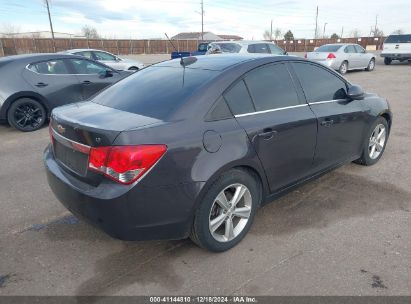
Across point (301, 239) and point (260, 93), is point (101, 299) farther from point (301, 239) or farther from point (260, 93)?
point (260, 93)

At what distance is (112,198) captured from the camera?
7.95 ft

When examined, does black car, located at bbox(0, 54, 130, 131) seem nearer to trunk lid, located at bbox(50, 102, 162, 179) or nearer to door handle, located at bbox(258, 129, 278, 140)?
trunk lid, located at bbox(50, 102, 162, 179)

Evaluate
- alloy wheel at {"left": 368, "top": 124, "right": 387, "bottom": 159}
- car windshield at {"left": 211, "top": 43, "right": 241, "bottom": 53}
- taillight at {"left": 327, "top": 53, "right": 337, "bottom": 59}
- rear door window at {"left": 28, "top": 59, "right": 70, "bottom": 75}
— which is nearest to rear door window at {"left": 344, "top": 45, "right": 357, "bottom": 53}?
taillight at {"left": 327, "top": 53, "right": 337, "bottom": 59}

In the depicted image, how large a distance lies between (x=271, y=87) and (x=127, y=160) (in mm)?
1625

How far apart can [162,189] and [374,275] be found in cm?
174

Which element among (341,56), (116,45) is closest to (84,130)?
(341,56)

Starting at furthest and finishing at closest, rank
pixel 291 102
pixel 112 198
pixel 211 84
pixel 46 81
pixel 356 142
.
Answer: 1. pixel 46 81
2. pixel 356 142
3. pixel 291 102
4. pixel 211 84
5. pixel 112 198

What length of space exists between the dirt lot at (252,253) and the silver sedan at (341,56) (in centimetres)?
1297

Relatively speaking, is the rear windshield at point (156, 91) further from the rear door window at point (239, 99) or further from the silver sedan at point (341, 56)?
the silver sedan at point (341, 56)

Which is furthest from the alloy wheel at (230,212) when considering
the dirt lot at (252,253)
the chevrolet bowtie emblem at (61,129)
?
the chevrolet bowtie emblem at (61,129)

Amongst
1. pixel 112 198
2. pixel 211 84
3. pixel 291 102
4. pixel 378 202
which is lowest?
pixel 378 202

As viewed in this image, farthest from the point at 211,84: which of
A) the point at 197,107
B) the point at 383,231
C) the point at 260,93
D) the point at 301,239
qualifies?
Answer: the point at 383,231

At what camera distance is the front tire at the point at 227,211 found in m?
2.75

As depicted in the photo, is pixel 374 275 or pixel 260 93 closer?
pixel 374 275
